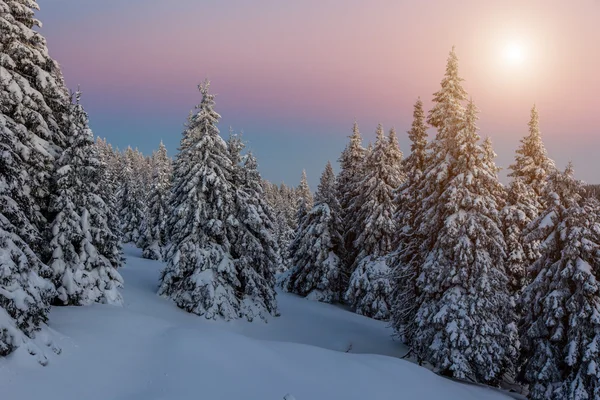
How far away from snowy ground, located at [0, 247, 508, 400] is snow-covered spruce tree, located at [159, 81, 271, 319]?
21.8 feet

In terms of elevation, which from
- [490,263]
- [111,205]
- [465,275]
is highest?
[490,263]

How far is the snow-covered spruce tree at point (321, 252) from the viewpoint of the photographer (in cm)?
3578

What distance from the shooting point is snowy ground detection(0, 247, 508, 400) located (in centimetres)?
1073

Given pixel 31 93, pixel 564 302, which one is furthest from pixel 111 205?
pixel 564 302

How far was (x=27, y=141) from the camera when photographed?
15656 millimetres

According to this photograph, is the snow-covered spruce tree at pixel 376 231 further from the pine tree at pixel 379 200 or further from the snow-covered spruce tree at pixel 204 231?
the snow-covered spruce tree at pixel 204 231

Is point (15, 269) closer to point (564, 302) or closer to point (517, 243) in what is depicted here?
point (564, 302)

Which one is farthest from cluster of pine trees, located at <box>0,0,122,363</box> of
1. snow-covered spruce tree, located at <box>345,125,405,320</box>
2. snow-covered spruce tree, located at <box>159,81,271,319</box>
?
snow-covered spruce tree, located at <box>345,125,405,320</box>

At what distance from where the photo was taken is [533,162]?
27.1m

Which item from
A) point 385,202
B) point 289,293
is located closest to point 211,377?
point 385,202

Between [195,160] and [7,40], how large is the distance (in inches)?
485

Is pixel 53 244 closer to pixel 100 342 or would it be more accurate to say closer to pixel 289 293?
pixel 100 342

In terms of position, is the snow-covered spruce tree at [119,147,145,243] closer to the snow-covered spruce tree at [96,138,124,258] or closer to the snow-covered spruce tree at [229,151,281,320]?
the snow-covered spruce tree at [96,138,124,258]

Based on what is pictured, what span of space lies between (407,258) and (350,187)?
51.8 ft
